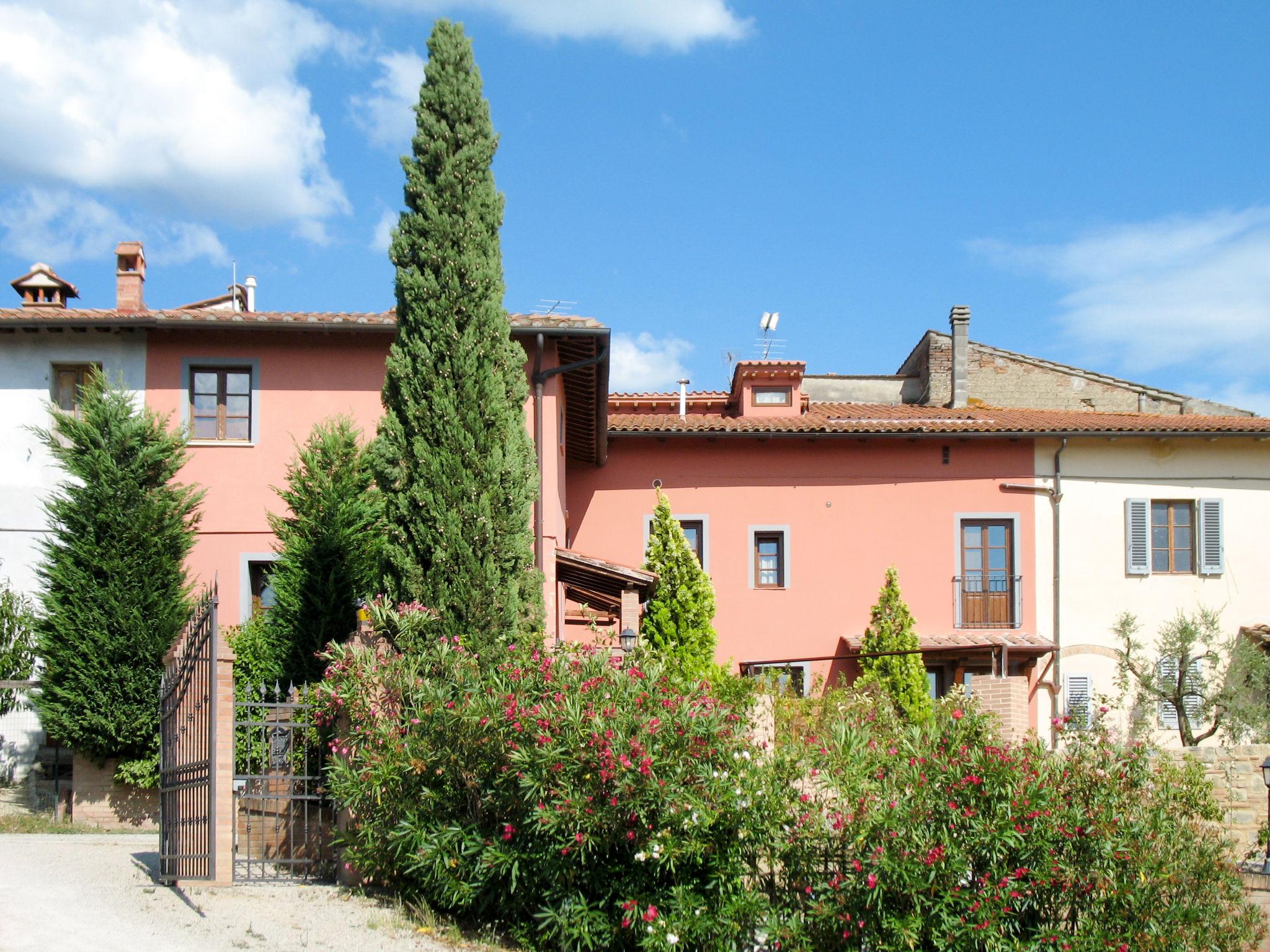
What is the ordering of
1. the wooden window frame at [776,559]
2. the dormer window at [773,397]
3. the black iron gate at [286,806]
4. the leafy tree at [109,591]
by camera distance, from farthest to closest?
the dormer window at [773,397] → the wooden window frame at [776,559] → the leafy tree at [109,591] → the black iron gate at [286,806]

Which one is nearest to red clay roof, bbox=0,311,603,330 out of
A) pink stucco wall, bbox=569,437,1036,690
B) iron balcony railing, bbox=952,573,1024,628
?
pink stucco wall, bbox=569,437,1036,690

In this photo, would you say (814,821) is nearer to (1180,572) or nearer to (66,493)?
(66,493)

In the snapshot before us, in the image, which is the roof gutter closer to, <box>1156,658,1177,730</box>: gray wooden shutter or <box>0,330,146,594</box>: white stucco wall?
<box>1156,658,1177,730</box>: gray wooden shutter

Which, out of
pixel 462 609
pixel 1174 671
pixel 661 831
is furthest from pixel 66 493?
pixel 1174 671

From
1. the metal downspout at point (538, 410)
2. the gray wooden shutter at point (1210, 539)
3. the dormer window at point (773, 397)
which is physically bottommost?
the gray wooden shutter at point (1210, 539)

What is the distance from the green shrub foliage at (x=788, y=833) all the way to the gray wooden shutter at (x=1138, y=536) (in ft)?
44.5

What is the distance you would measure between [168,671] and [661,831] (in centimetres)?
430

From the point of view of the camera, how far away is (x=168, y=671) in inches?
357

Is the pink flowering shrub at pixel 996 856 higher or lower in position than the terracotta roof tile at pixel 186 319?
lower

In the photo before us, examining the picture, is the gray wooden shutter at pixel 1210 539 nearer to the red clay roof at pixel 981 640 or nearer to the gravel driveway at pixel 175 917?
the red clay roof at pixel 981 640

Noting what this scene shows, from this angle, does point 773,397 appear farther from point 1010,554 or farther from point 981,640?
point 981,640

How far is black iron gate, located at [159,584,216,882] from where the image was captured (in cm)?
812


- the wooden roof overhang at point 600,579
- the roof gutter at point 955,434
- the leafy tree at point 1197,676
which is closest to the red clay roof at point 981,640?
the leafy tree at point 1197,676

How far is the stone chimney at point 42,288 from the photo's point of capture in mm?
17219
